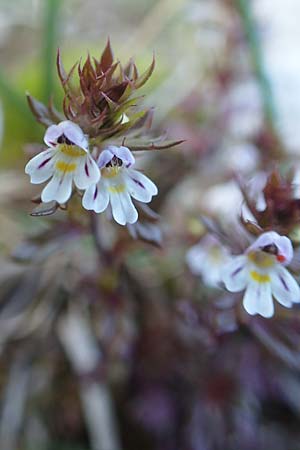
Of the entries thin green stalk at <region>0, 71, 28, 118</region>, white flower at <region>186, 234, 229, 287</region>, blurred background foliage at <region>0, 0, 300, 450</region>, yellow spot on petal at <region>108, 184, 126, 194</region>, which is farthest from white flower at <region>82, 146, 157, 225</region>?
thin green stalk at <region>0, 71, 28, 118</region>

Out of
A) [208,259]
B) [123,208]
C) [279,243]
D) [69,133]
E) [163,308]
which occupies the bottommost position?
[163,308]

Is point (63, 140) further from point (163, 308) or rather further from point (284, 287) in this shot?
point (163, 308)

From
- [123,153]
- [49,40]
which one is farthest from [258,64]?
[123,153]

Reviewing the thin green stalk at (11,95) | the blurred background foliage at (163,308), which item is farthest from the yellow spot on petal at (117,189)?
the thin green stalk at (11,95)

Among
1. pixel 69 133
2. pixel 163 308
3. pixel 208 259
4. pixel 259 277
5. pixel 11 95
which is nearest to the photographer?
pixel 69 133

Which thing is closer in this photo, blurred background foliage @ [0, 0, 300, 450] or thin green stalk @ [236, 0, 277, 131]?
blurred background foliage @ [0, 0, 300, 450]

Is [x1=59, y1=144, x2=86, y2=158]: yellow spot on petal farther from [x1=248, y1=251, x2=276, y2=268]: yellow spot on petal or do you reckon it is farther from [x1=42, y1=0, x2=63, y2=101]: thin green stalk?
[x1=42, y1=0, x2=63, y2=101]: thin green stalk
